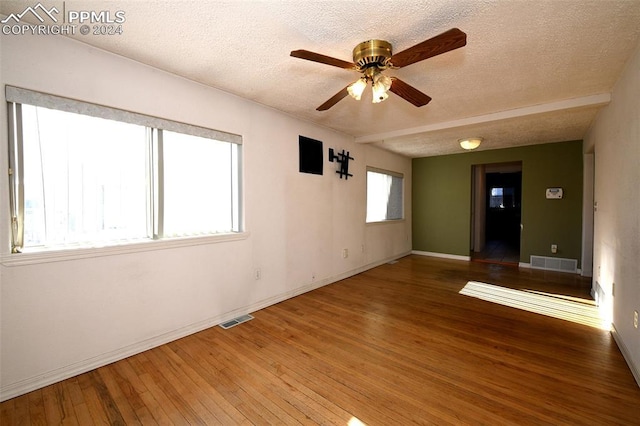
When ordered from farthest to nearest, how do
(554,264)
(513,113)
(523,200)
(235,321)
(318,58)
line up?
(523,200), (554,264), (513,113), (235,321), (318,58)

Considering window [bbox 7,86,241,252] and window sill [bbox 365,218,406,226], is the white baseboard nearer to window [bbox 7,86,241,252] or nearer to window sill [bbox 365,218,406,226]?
window [bbox 7,86,241,252]

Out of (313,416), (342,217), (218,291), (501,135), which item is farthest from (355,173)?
(313,416)

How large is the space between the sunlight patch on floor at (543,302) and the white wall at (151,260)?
2341mm

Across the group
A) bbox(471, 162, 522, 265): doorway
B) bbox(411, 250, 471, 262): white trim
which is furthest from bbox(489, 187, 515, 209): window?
bbox(411, 250, 471, 262): white trim

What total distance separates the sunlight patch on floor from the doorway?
220 centimetres

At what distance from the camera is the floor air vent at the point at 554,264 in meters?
5.04

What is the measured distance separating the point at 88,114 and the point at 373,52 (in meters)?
2.24

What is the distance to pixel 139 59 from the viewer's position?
226 centimetres

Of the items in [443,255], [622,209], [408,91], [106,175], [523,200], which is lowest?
[443,255]

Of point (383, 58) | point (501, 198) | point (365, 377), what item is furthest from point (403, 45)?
point (501, 198)

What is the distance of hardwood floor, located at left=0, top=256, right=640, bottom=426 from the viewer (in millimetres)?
1655

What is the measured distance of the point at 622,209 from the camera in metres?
2.38

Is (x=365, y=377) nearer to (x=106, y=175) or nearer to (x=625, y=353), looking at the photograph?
(x=625, y=353)

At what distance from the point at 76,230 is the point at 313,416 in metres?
2.25
